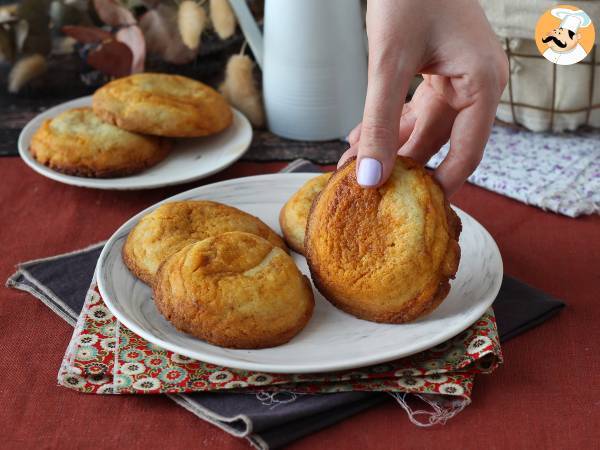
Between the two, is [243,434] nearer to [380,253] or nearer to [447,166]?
[380,253]

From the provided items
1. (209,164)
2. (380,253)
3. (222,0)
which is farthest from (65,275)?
(222,0)

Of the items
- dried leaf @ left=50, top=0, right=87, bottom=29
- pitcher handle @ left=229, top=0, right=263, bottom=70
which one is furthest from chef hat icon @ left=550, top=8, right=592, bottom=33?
A: dried leaf @ left=50, top=0, right=87, bottom=29

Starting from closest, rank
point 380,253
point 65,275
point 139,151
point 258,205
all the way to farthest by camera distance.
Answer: point 380,253
point 65,275
point 258,205
point 139,151

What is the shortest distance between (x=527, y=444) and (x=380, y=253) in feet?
0.95

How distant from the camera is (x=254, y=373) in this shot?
99 cm

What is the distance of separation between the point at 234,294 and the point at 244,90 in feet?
3.34

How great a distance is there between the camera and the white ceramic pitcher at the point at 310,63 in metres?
1.75

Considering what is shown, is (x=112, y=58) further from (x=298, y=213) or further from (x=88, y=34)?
(x=298, y=213)

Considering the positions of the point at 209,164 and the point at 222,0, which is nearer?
the point at 209,164

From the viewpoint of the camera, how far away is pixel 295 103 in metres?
1.83

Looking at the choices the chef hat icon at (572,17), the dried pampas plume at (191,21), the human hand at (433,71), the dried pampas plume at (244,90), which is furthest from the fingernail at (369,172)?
the dried pampas plume at (191,21)

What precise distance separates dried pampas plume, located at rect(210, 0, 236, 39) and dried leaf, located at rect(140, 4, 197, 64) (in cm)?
9

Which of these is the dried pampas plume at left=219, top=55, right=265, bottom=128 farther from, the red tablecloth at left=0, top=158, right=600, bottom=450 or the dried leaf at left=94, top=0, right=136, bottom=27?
the red tablecloth at left=0, top=158, right=600, bottom=450

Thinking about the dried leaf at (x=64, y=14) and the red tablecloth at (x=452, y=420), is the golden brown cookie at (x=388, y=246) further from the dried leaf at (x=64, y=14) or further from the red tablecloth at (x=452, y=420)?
the dried leaf at (x=64, y=14)
